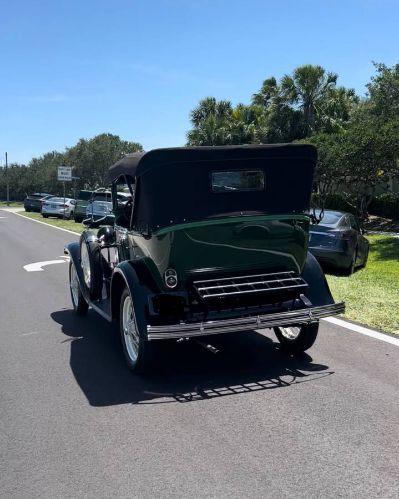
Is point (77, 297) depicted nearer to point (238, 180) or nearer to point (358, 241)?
point (238, 180)

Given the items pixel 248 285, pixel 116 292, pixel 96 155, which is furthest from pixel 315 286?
pixel 96 155

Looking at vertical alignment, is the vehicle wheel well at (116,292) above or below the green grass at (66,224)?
above

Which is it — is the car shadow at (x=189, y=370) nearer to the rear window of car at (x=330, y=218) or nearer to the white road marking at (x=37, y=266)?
the rear window of car at (x=330, y=218)

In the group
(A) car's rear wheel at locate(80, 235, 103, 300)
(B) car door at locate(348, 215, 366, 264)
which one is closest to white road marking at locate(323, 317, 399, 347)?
(A) car's rear wheel at locate(80, 235, 103, 300)

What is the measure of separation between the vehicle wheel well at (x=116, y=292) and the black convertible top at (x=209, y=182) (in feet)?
1.85

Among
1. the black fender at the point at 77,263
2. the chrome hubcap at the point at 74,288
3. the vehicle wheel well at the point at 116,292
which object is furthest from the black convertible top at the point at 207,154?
the chrome hubcap at the point at 74,288

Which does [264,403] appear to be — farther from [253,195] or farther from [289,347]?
[253,195]

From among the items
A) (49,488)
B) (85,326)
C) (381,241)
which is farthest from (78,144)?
(49,488)

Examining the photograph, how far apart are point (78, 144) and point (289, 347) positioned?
63818mm

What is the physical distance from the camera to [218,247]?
5.38m

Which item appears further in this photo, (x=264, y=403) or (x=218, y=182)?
(x=218, y=182)

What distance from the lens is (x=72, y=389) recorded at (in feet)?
16.7

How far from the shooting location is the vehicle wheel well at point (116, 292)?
5762 millimetres

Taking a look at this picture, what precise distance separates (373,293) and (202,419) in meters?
5.59
